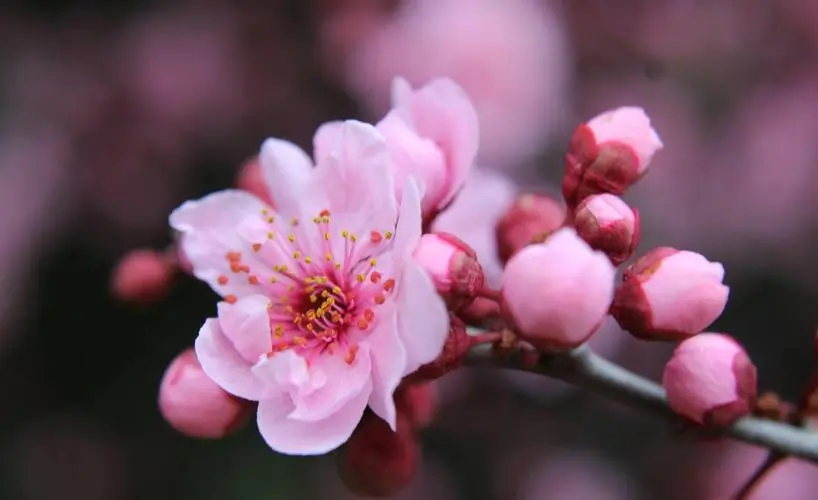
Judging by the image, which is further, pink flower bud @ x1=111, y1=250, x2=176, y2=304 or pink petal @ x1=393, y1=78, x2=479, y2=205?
pink flower bud @ x1=111, y1=250, x2=176, y2=304

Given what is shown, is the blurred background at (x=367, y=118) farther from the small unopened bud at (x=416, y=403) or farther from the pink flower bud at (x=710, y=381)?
the pink flower bud at (x=710, y=381)

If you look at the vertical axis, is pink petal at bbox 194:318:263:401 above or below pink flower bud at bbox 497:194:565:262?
below

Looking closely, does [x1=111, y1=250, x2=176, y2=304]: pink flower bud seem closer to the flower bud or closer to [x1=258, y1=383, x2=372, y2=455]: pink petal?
[x1=258, y1=383, x2=372, y2=455]: pink petal

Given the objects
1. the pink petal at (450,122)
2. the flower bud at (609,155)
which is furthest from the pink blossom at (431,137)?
the flower bud at (609,155)

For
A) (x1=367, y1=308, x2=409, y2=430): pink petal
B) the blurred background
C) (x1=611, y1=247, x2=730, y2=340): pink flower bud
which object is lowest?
the blurred background

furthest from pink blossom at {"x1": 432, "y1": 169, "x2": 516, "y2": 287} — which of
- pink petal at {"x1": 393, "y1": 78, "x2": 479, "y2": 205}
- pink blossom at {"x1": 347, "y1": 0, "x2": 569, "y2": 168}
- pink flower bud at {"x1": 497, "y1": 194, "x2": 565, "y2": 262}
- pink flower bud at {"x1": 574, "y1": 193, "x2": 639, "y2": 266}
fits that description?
pink blossom at {"x1": 347, "y1": 0, "x2": 569, "y2": 168}

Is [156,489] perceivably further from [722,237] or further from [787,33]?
[787,33]

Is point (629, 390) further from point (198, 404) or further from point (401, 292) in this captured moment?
point (198, 404)

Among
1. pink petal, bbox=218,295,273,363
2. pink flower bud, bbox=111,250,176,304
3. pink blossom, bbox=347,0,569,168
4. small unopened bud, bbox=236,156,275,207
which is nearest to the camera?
pink petal, bbox=218,295,273,363
